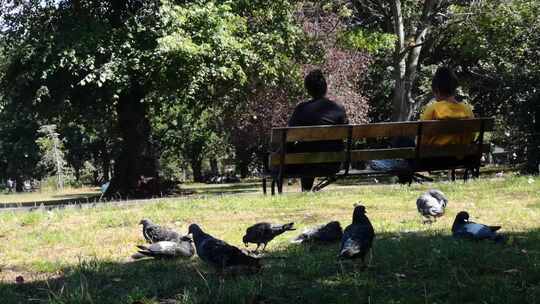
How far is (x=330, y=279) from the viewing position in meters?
4.61

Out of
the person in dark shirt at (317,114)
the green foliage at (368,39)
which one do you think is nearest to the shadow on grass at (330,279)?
the person in dark shirt at (317,114)

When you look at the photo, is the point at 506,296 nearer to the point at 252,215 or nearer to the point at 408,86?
the point at 252,215

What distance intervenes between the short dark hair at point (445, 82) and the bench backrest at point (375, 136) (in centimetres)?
60

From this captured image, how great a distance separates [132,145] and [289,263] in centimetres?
1658

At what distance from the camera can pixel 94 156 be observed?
5912cm

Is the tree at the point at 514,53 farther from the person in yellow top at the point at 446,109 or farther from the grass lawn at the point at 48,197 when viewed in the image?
the grass lawn at the point at 48,197

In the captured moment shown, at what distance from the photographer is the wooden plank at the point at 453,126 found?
6.52 meters

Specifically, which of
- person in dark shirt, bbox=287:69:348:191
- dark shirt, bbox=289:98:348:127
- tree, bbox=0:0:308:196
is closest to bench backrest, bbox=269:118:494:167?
person in dark shirt, bbox=287:69:348:191

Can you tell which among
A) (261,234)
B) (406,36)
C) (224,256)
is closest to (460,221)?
(261,234)

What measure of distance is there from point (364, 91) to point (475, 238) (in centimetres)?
2796

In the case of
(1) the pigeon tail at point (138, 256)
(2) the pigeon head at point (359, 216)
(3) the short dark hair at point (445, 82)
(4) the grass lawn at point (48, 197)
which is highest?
(3) the short dark hair at point (445, 82)

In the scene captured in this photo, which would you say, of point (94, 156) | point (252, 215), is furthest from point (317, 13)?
point (94, 156)

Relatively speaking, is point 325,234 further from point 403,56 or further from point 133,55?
point 403,56

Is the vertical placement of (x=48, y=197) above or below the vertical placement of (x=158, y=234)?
below
